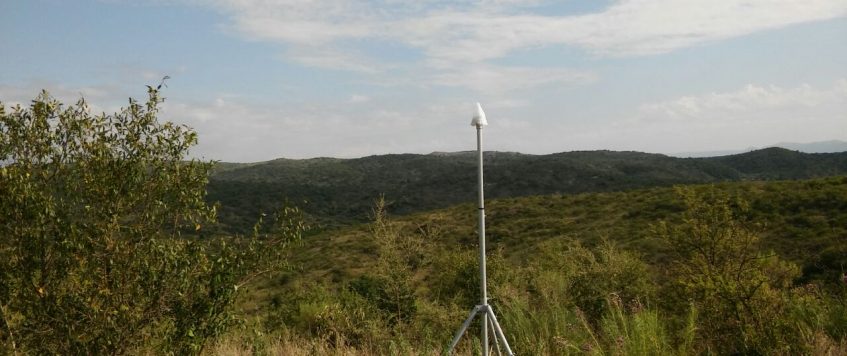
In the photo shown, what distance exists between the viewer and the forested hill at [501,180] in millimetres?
69750

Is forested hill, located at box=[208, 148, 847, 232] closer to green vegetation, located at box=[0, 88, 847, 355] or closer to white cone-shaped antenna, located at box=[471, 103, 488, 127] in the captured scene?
green vegetation, located at box=[0, 88, 847, 355]

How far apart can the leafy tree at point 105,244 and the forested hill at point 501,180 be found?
53.7 metres

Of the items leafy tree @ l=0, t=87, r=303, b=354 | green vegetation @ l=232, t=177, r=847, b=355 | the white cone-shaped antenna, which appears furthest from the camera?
green vegetation @ l=232, t=177, r=847, b=355

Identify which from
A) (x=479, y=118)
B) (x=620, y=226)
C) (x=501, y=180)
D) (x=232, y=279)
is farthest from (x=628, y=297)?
(x=501, y=180)

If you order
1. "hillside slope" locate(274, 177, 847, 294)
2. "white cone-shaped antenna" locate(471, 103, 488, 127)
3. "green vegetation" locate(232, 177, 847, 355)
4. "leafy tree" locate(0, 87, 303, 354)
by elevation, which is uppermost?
"white cone-shaped antenna" locate(471, 103, 488, 127)

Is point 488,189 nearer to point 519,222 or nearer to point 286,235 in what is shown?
point 519,222

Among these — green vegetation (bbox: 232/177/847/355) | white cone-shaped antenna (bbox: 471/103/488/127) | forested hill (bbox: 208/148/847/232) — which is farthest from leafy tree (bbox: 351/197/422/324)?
forested hill (bbox: 208/148/847/232)

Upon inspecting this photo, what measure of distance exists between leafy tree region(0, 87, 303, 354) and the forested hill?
53.7 metres

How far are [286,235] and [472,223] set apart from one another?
112ft

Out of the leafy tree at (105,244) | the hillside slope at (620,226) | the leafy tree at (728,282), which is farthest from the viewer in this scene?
the hillside slope at (620,226)

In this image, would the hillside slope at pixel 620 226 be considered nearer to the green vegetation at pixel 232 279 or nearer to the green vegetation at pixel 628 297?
the green vegetation at pixel 628 297

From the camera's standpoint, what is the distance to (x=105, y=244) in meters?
4.58

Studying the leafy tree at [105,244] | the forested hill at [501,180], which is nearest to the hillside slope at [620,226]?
the leafy tree at [105,244]

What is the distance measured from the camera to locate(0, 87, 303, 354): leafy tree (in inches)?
175
